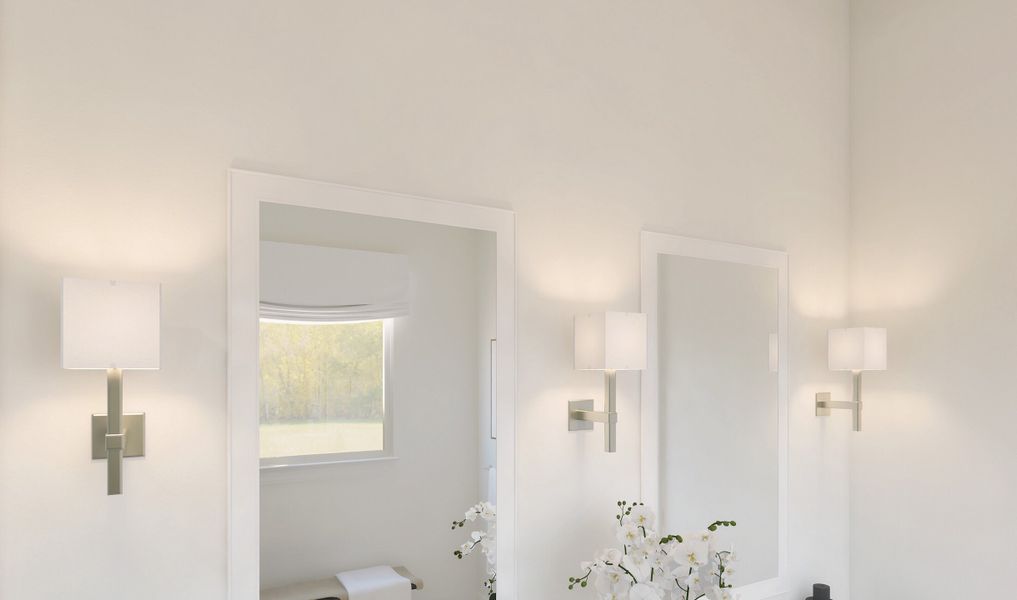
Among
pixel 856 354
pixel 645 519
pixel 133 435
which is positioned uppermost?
pixel 856 354

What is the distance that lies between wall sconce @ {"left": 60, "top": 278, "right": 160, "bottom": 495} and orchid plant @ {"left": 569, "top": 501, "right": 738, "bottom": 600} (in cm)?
111

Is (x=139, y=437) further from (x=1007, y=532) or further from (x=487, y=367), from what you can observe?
(x=1007, y=532)

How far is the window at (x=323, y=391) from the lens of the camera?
1481 millimetres

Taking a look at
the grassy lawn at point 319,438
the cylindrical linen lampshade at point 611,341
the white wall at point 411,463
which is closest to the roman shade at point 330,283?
the white wall at point 411,463

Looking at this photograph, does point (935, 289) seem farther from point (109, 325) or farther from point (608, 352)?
point (109, 325)

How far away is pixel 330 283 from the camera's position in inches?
61.2

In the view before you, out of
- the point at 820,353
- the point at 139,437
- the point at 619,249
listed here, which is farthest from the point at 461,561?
the point at 820,353

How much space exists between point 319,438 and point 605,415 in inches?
30.8

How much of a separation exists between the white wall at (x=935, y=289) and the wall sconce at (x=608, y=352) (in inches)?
51.9

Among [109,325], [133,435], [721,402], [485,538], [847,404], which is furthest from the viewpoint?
[847,404]

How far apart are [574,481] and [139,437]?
1.12 metres

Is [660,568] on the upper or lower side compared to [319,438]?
lower

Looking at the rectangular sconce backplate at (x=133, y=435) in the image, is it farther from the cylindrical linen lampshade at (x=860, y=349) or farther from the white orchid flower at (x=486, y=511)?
the cylindrical linen lampshade at (x=860, y=349)

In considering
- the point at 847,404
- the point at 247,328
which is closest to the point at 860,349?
the point at 847,404
